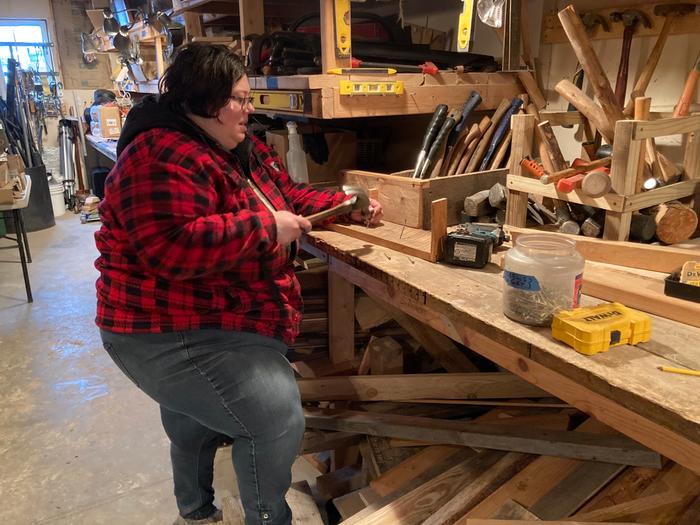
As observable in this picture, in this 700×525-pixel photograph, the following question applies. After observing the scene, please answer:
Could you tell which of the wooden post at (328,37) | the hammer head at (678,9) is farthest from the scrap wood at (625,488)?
the wooden post at (328,37)

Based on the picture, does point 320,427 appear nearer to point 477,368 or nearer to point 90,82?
point 477,368

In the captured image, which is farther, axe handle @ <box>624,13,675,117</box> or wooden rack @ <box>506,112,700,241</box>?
axe handle @ <box>624,13,675,117</box>

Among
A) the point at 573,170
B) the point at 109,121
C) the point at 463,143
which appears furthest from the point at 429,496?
the point at 109,121

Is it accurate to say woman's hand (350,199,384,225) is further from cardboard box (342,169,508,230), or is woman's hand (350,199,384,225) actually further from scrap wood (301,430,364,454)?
scrap wood (301,430,364,454)

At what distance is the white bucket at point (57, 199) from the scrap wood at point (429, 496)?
5.45m

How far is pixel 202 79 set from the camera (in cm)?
116

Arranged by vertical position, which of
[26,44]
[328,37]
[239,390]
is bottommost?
[239,390]

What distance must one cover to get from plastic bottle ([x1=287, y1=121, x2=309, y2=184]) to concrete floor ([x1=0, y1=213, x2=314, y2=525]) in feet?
3.59

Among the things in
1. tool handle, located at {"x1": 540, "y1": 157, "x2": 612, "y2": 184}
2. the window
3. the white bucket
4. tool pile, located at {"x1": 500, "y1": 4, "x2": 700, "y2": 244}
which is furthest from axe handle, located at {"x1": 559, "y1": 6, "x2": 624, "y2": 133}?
the window

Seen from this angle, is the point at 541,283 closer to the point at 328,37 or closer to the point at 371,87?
the point at 371,87

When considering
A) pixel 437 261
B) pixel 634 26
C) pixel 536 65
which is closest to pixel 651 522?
pixel 437 261

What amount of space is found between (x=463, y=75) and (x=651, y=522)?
1.38 meters

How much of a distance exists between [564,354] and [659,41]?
44.4 inches

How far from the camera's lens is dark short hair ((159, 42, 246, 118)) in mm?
1164
